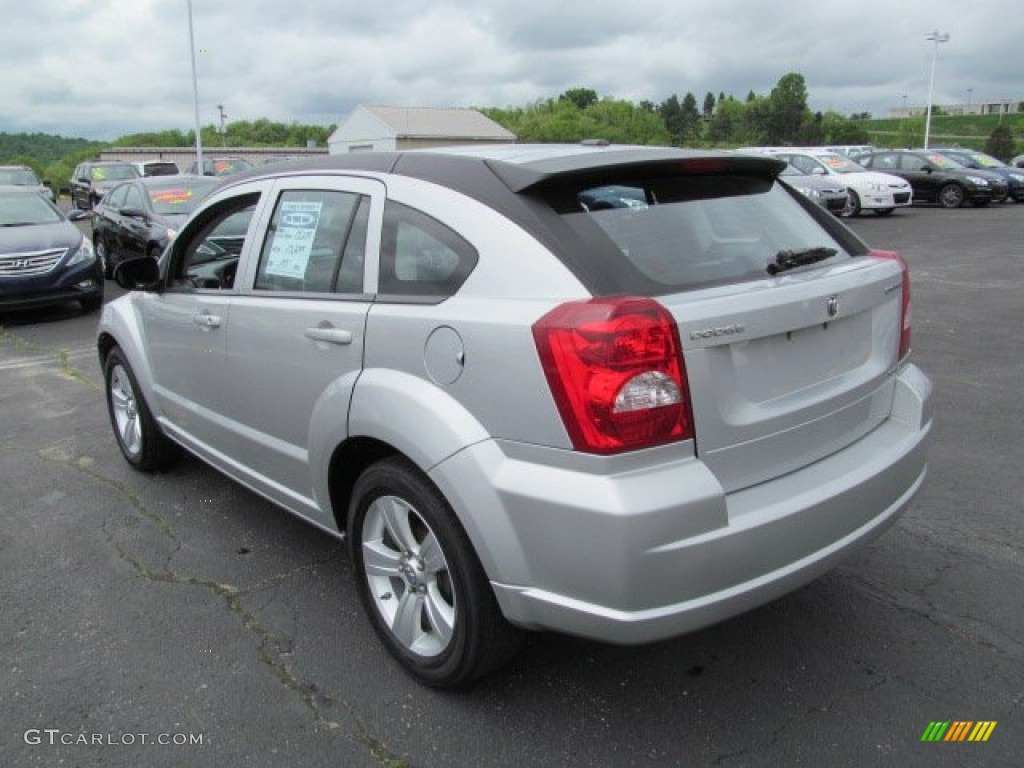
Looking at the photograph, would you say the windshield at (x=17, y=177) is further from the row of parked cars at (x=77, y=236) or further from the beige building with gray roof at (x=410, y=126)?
the beige building with gray roof at (x=410, y=126)

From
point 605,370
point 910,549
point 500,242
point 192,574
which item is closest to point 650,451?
point 605,370

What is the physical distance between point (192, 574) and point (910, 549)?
10.2ft

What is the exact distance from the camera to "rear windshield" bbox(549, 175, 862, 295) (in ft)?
8.03

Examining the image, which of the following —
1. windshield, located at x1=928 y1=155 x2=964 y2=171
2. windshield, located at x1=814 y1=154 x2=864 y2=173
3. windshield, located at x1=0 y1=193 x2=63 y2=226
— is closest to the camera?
windshield, located at x1=0 y1=193 x2=63 y2=226

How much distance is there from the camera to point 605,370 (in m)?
2.16

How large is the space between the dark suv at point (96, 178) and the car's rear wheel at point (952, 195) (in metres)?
22.3

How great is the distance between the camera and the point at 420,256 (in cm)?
271

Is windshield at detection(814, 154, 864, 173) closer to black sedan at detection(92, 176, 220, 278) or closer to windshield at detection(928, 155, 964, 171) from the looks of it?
windshield at detection(928, 155, 964, 171)

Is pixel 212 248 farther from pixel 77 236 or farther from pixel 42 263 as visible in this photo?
pixel 77 236

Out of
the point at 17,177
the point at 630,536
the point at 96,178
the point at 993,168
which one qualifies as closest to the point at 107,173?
the point at 96,178

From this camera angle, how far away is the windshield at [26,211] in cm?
1092

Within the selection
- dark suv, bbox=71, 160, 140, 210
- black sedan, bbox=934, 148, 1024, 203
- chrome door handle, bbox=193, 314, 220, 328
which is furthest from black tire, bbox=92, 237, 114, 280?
black sedan, bbox=934, 148, 1024, 203

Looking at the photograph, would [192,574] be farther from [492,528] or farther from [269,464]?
[492,528]

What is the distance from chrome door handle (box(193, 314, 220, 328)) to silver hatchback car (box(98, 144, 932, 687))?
222 mm
